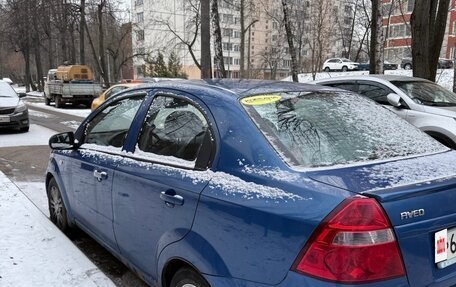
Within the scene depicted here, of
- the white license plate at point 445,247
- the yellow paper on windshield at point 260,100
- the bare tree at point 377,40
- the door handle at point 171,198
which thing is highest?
the bare tree at point 377,40

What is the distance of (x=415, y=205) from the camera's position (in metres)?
1.95

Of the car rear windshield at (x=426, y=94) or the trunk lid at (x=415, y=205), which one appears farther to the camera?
the car rear windshield at (x=426, y=94)

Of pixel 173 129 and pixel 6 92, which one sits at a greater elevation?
pixel 173 129

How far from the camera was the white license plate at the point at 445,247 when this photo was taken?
2.04m

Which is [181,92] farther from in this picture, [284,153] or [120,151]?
[284,153]

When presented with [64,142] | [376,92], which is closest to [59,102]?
A: [376,92]

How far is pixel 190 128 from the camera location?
110 inches

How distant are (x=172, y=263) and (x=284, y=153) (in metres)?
0.97

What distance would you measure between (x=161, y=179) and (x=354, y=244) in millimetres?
1288

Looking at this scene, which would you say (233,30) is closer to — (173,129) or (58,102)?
(58,102)

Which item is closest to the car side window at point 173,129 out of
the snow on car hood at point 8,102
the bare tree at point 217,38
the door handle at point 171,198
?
the door handle at point 171,198

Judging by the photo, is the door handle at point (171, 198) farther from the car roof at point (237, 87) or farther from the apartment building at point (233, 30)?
the apartment building at point (233, 30)

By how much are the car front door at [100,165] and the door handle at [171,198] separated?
79 centimetres

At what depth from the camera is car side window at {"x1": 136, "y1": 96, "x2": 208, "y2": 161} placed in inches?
106
